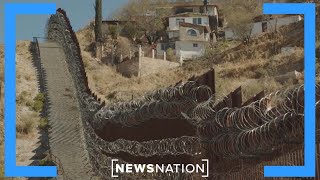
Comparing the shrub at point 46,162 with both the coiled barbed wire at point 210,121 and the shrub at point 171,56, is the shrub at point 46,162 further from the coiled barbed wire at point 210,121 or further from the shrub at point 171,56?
the shrub at point 171,56

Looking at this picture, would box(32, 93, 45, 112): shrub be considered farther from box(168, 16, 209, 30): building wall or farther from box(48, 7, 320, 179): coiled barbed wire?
box(168, 16, 209, 30): building wall

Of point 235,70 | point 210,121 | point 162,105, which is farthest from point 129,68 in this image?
point 210,121

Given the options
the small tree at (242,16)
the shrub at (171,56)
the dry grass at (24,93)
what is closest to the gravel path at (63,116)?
the dry grass at (24,93)

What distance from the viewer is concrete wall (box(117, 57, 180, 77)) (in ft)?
117

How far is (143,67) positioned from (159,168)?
83.3 ft

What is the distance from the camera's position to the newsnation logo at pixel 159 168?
30.3 ft

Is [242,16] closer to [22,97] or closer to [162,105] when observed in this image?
[22,97]

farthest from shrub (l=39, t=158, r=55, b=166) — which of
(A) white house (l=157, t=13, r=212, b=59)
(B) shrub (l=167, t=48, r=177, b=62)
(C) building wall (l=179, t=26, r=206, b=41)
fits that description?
(C) building wall (l=179, t=26, r=206, b=41)

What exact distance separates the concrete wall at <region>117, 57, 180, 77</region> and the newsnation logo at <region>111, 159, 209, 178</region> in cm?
2296

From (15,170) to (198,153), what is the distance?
6889mm

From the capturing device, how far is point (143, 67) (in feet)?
118

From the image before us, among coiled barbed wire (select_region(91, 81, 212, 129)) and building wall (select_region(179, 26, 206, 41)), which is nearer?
coiled barbed wire (select_region(91, 81, 212, 129))

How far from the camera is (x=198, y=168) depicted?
9344 millimetres

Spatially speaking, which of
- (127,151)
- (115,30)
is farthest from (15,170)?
(115,30)
